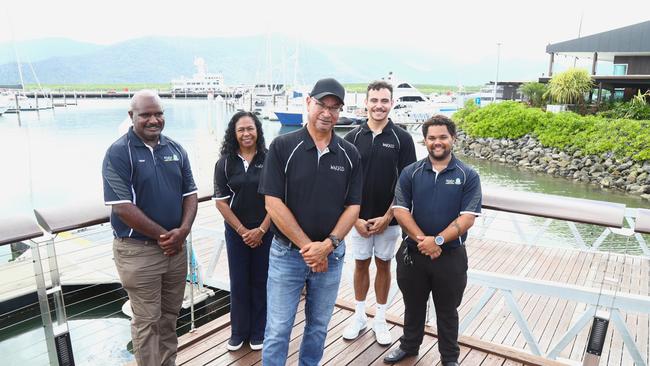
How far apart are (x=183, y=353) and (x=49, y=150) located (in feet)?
96.6

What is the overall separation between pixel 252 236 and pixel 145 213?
678mm

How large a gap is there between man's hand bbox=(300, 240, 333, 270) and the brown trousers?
0.83 meters

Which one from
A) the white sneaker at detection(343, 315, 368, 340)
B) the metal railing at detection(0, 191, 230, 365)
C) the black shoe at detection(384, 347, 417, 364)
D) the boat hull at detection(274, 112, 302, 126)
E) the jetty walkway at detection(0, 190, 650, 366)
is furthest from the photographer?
the boat hull at detection(274, 112, 302, 126)

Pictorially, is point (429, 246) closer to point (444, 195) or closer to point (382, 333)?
point (444, 195)

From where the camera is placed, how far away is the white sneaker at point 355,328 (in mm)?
3131

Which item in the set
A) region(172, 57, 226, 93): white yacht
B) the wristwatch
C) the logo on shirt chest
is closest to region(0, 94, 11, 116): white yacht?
region(172, 57, 226, 93): white yacht

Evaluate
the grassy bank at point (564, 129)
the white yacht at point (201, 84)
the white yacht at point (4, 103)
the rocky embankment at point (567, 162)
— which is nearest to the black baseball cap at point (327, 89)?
the rocky embankment at point (567, 162)

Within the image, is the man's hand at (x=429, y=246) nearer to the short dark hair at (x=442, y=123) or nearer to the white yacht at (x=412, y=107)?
the short dark hair at (x=442, y=123)

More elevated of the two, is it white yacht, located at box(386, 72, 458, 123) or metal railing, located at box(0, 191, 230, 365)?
white yacht, located at box(386, 72, 458, 123)

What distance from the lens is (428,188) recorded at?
2.59 meters

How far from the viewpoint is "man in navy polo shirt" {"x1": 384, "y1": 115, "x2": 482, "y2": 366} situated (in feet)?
8.33

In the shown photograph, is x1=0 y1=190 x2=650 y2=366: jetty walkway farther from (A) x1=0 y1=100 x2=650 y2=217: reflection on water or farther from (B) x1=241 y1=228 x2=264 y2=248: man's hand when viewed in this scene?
(A) x1=0 y1=100 x2=650 y2=217: reflection on water

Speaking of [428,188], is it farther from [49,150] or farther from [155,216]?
[49,150]

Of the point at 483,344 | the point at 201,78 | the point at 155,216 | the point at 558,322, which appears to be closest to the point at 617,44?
the point at 558,322
